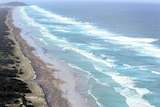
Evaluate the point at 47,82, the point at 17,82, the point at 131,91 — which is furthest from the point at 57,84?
the point at 131,91

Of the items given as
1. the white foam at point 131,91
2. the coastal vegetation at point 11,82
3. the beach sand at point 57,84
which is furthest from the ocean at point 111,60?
the coastal vegetation at point 11,82

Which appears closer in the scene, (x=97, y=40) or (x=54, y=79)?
(x=54, y=79)

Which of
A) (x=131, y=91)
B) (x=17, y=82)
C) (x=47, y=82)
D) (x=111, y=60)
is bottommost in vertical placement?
(x=111, y=60)

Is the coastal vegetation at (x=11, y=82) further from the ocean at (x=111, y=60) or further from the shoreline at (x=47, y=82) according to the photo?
the ocean at (x=111, y=60)

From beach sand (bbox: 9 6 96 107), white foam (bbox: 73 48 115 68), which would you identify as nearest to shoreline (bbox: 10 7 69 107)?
beach sand (bbox: 9 6 96 107)

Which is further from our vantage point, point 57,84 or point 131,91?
point 57,84

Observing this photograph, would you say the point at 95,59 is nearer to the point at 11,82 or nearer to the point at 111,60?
the point at 111,60

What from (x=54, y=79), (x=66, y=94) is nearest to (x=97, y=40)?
(x=54, y=79)

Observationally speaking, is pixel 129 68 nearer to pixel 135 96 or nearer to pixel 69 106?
pixel 135 96

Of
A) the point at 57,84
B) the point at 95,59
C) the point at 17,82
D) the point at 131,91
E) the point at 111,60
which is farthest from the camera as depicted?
the point at 95,59
